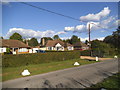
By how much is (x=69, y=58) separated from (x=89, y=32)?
9785 millimetres

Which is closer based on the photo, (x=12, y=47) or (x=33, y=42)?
(x=12, y=47)

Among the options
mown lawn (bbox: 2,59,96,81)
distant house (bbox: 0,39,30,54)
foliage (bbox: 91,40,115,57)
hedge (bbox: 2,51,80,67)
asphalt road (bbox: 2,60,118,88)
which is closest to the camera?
asphalt road (bbox: 2,60,118,88)

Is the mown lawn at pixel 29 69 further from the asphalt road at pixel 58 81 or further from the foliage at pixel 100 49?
the foliage at pixel 100 49

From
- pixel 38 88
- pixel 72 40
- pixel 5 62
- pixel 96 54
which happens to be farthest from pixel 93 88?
pixel 72 40

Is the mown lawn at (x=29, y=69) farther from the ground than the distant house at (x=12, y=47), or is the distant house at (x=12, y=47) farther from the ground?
the distant house at (x=12, y=47)

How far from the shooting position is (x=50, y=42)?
202 feet

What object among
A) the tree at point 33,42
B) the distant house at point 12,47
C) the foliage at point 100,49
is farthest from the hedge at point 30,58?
the tree at point 33,42

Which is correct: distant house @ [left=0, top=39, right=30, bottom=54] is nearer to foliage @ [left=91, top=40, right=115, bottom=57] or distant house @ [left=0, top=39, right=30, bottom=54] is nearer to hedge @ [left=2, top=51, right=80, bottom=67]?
hedge @ [left=2, top=51, right=80, bottom=67]

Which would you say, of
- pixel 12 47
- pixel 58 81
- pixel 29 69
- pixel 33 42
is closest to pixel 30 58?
pixel 29 69

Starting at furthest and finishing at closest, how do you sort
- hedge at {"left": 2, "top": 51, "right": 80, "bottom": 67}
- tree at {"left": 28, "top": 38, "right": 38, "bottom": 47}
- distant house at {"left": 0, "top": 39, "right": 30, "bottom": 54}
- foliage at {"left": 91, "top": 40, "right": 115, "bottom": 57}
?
tree at {"left": 28, "top": 38, "right": 38, "bottom": 47} → distant house at {"left": 0, "top": 39, "right": 30, "bottom": 54} → foliage at {"left": 91, "top": 40, "right": 115, "bottom": 57} → hedge at {"left": 2, "top": 51, "right": 80, "bottom": 67}

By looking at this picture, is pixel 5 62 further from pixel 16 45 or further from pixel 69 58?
pixel 16 45

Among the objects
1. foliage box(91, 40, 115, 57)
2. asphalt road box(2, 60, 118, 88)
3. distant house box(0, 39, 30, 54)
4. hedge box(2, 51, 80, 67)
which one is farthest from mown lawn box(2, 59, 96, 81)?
distant house box(0, 39, 30, 54)

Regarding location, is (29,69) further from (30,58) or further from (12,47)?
(12,47)

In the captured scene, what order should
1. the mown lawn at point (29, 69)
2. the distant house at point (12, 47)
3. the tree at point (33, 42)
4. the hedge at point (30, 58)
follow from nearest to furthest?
1. the mown lawn at point (29, 69)
2. the hedge at point (30, 58)
3. the distant house at point (12, 47)
4. the tree at point (33, 42)
